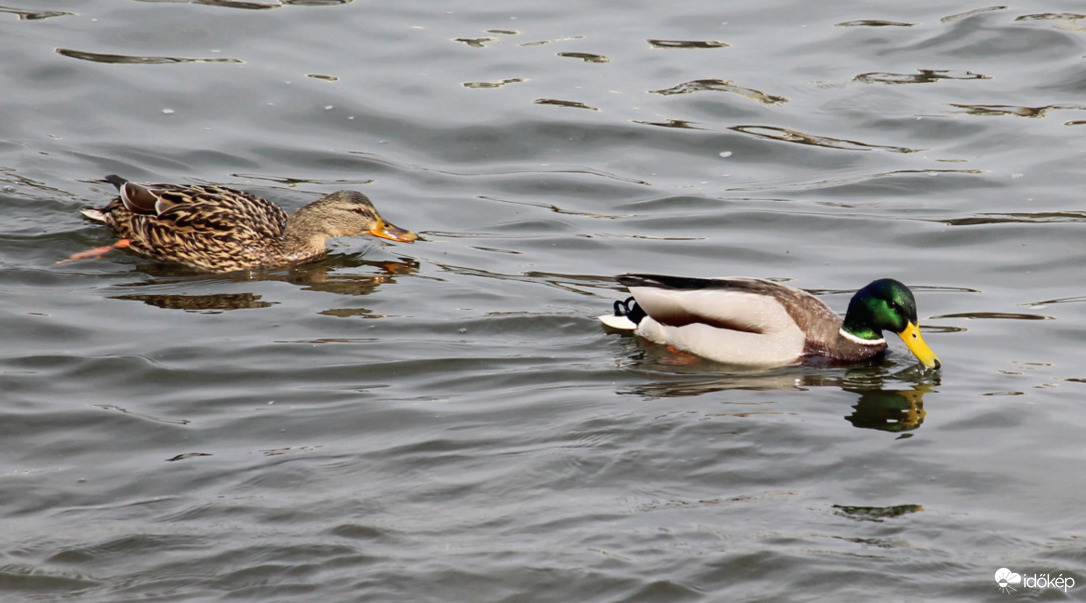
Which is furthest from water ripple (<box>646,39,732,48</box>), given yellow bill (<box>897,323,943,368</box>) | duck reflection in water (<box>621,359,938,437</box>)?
yellow bill (<box>897,323,943,368</box>)

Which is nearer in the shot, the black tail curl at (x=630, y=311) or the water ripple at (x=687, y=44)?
the black tail curl at (x=630, y=311)

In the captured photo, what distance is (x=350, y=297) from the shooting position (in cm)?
982

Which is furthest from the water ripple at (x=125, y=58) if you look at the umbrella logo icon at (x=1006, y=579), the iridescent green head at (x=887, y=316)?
the umbrella logo icon at (x=1006, y=579)

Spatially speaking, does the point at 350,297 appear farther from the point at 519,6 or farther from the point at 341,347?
the point at 519,6

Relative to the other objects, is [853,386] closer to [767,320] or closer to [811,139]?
[767,320]

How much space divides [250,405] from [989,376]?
4265 millimetres

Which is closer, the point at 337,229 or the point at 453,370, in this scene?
the point at 453,370

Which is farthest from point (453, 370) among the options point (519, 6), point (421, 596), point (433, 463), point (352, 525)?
point (519, 6)

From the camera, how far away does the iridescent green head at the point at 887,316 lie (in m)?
8.64

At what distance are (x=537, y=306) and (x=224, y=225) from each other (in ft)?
8.63

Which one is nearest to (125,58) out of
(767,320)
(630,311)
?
(630,311)

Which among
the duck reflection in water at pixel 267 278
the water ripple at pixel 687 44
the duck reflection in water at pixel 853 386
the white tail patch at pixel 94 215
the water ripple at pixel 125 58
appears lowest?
the duck reflection in water at pixel 853 386

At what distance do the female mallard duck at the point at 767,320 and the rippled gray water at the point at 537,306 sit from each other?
0.17m

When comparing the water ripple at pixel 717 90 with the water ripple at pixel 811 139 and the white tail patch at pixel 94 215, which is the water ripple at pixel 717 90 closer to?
the water ripple at pixel 811 139
